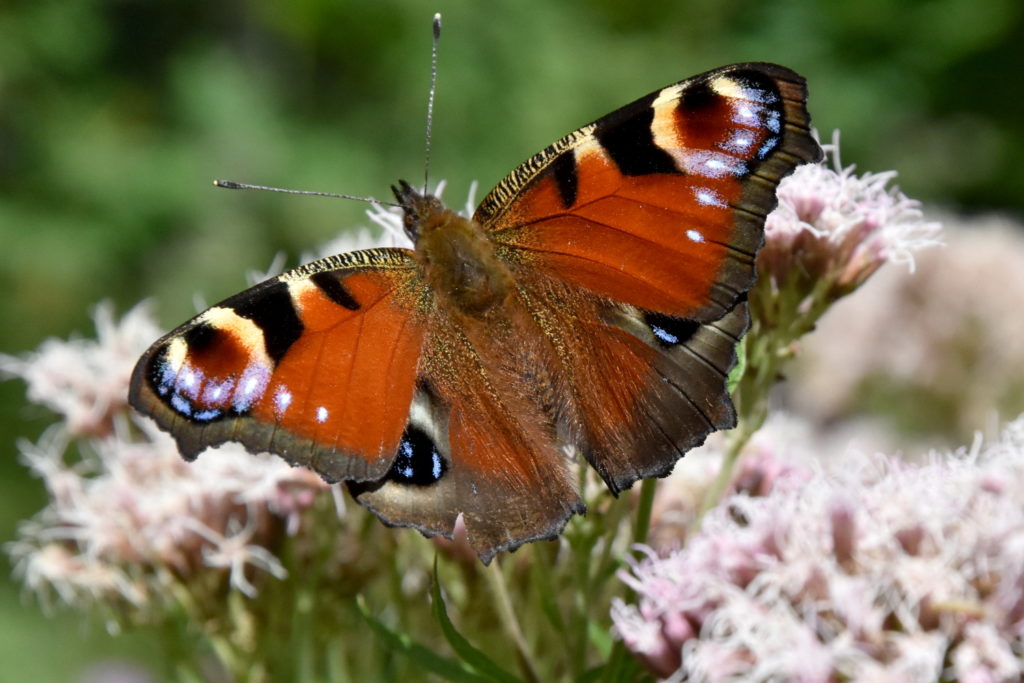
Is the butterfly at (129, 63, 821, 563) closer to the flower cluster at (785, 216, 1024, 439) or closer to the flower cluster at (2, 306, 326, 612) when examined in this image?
the flower cluster at (2, 306, 326, 612)

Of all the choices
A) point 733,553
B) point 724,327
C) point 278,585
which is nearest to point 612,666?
point 733,553

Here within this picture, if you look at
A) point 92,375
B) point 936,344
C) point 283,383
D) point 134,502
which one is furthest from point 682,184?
point 936,344

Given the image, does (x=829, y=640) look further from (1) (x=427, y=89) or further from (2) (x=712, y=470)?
(1) (x=427, y=89)

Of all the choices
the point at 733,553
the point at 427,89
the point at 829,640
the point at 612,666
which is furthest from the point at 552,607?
the point at 427,89

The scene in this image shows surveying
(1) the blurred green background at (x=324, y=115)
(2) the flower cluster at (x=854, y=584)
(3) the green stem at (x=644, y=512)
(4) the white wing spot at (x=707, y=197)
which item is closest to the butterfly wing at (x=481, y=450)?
(3) the green stem at (x=644, y=512)

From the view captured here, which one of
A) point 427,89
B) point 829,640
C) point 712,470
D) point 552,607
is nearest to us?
point 829,640

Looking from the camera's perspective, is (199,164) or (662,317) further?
(199,164)

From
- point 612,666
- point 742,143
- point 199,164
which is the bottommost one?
point 612,666

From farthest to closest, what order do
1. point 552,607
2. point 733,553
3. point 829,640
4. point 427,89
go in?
point 427,89 → point 552,607 → point 733,553 → point 829,640

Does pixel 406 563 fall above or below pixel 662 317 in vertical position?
below
